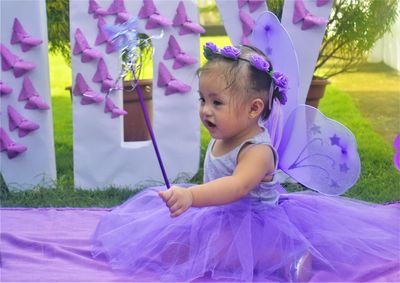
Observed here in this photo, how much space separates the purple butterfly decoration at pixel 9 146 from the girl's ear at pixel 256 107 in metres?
1.33

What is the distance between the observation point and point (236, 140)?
6.49ft

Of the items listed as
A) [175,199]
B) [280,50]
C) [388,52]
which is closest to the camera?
Answer: [175,199]

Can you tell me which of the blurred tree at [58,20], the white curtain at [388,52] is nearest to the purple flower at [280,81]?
the blurred tree at [58,20]

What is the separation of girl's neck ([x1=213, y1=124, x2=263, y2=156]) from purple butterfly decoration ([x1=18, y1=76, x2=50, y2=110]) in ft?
3.62

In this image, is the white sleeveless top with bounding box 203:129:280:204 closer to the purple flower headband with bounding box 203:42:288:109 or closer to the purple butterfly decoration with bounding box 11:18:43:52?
the purple flower headband with bounding box 203:42:288:109

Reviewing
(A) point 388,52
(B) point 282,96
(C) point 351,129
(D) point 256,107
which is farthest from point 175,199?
(A) point 388,52

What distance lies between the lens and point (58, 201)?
9.09 feet

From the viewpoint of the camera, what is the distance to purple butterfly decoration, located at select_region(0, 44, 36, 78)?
111 inches

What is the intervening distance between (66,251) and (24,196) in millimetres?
821

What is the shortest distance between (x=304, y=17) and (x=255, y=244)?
1259 mm

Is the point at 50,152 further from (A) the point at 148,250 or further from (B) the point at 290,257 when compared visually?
(B) the point at 290,257

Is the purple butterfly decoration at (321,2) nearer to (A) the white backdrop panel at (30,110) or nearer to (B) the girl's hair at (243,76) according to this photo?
(B) the girl's hair at (243,76)

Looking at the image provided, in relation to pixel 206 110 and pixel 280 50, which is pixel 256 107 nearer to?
pixel 206 110

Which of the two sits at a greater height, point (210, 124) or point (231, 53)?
point (231, 53)
